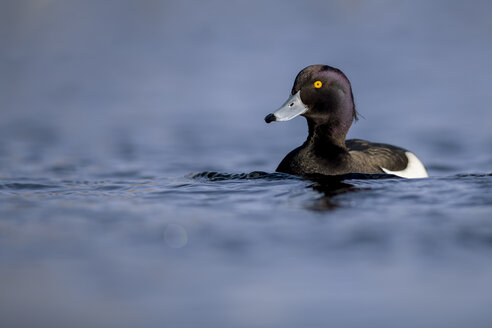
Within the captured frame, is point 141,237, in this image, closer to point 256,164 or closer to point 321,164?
point 321,164

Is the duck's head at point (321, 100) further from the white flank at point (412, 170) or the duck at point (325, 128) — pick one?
the white flank at point (412, 170)

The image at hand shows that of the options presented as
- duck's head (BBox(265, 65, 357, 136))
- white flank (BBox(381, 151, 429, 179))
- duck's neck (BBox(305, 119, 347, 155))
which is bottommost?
white flank (BBox(381, 151, 429, 179))

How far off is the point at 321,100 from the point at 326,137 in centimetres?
36

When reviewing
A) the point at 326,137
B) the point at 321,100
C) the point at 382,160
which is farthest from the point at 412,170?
the point at 321,100

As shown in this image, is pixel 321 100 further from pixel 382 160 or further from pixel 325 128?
pixel 382 160

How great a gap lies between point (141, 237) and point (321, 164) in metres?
2.49

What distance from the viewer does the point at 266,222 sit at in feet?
18.5

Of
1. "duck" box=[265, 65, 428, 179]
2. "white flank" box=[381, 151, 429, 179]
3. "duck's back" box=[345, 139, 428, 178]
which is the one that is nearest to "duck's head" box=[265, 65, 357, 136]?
"duck" box=[265, 65, 428, 179]

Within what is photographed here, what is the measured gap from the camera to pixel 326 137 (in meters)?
7.60

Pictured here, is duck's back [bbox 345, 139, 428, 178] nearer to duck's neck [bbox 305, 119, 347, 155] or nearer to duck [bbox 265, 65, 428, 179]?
duck [bbox 265, 65, 428, 179]

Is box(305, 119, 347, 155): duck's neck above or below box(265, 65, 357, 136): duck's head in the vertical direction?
below

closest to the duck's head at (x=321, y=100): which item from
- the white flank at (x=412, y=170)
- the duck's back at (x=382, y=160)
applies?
the duck's back at (x=382, y=160)

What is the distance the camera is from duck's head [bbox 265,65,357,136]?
7492 mm

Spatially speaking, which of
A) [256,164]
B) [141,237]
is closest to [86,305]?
[141,237]
